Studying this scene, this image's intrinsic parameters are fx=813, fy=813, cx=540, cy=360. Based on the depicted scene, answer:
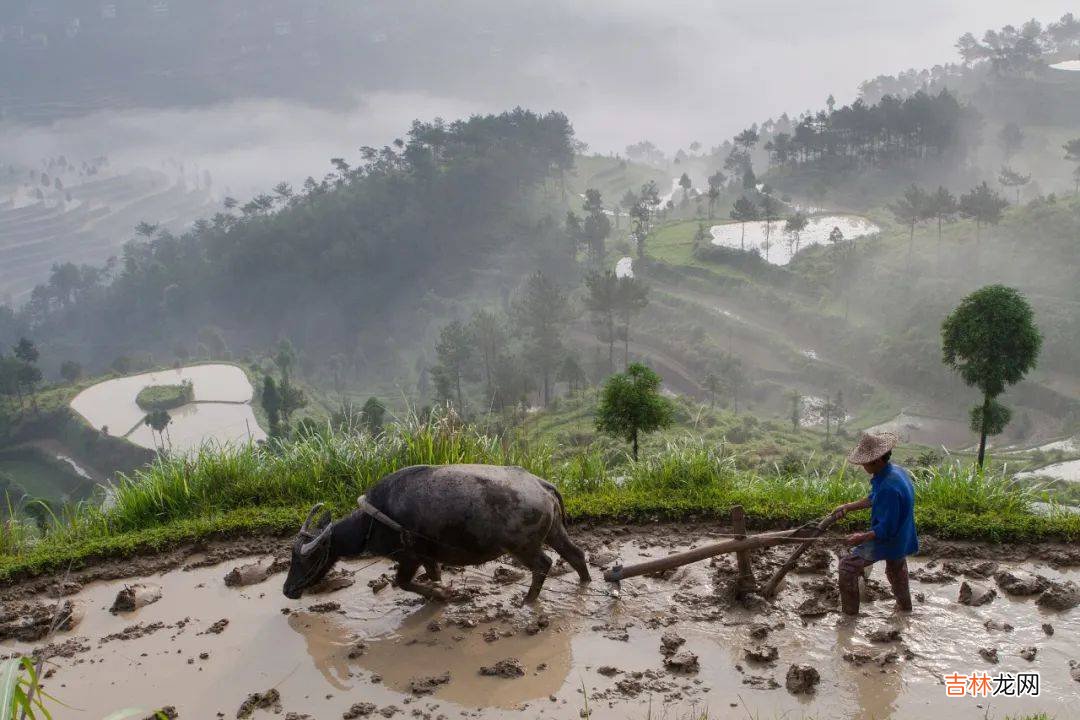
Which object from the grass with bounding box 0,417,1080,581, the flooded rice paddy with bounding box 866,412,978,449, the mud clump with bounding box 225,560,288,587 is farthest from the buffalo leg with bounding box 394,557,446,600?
the flooded rice paddy with bounding box 866,412,978,449

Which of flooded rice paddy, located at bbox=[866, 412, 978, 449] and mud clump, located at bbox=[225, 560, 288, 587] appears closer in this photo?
mud clump, located at bbox=[225, 560, 288, 587]

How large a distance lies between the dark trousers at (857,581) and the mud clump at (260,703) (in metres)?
4.69

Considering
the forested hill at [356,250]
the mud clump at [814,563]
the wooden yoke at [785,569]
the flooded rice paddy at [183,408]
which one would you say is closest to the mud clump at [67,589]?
the wooden yoke at [785,569]

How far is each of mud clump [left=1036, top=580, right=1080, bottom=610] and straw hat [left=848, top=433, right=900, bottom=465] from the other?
2068 millimetres

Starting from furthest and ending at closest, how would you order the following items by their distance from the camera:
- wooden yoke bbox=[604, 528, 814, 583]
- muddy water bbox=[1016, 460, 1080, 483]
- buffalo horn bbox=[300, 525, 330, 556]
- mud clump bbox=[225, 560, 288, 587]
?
muddy water bbox=[1016, 460, 1080, 483]
mud clump bbox=[225, 560, 288, 587]
buffalo horn bbox=[300, 525, 330, 556]
wooden yoke bbox=[604, 528, 814, 583]

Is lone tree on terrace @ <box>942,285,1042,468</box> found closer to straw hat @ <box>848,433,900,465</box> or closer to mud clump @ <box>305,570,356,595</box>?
straw hat @ <box>848,433,900,465</box>

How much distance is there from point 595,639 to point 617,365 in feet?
188

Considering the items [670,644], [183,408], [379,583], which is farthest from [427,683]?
[183,408]

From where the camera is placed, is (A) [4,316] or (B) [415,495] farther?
(A) [4,316]

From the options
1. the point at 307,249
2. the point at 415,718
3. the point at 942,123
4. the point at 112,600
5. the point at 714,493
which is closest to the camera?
the point at 415,718

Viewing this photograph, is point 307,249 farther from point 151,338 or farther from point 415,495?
point 415,495

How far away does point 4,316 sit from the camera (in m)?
112

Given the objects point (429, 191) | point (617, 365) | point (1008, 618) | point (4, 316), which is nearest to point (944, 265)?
point (617, 365)

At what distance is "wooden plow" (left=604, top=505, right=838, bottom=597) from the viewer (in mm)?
6879
